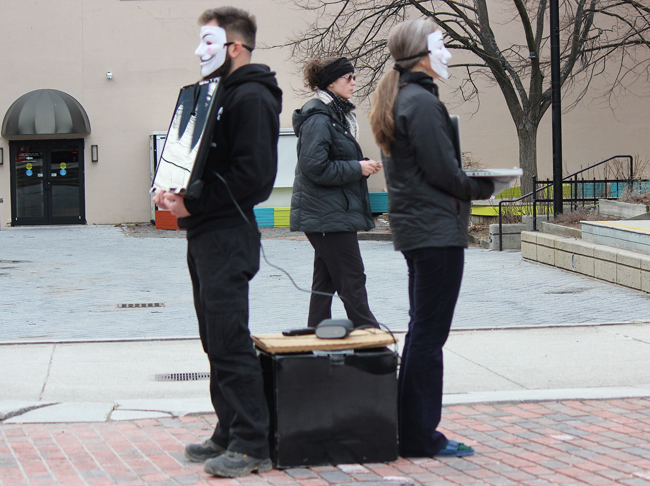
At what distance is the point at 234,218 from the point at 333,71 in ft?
6.09

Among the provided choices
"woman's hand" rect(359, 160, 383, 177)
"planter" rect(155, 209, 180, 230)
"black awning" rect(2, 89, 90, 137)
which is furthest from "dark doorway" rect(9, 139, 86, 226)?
"woman's hand" rect(359, 160, 383, 177)

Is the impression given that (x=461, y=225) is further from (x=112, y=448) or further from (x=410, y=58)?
(x=112, y=448)

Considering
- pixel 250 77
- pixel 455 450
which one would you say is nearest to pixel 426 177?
pixel 250 77

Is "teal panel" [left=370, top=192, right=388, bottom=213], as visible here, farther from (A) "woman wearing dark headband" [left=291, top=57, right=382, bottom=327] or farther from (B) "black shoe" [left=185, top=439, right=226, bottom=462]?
(B) "black shoe" [left=185, top=439, right=226, bottom=462]

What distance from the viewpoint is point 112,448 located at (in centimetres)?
394

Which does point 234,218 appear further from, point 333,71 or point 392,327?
point 392,327

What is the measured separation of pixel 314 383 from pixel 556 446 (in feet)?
4.17

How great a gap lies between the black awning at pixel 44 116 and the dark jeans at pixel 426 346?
21967 mm

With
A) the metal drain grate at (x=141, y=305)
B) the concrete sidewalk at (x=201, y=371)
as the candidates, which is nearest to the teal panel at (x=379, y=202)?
the metal drain grate at (x=141, y=305)

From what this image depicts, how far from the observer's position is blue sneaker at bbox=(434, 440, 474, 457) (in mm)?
3787

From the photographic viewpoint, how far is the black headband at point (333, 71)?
5.07 meters

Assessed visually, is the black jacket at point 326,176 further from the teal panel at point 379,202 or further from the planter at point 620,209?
the teal panel at point 379,202

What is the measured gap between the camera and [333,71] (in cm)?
507

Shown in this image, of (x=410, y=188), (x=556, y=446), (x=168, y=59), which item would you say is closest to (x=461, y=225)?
(x=410, y=188)
